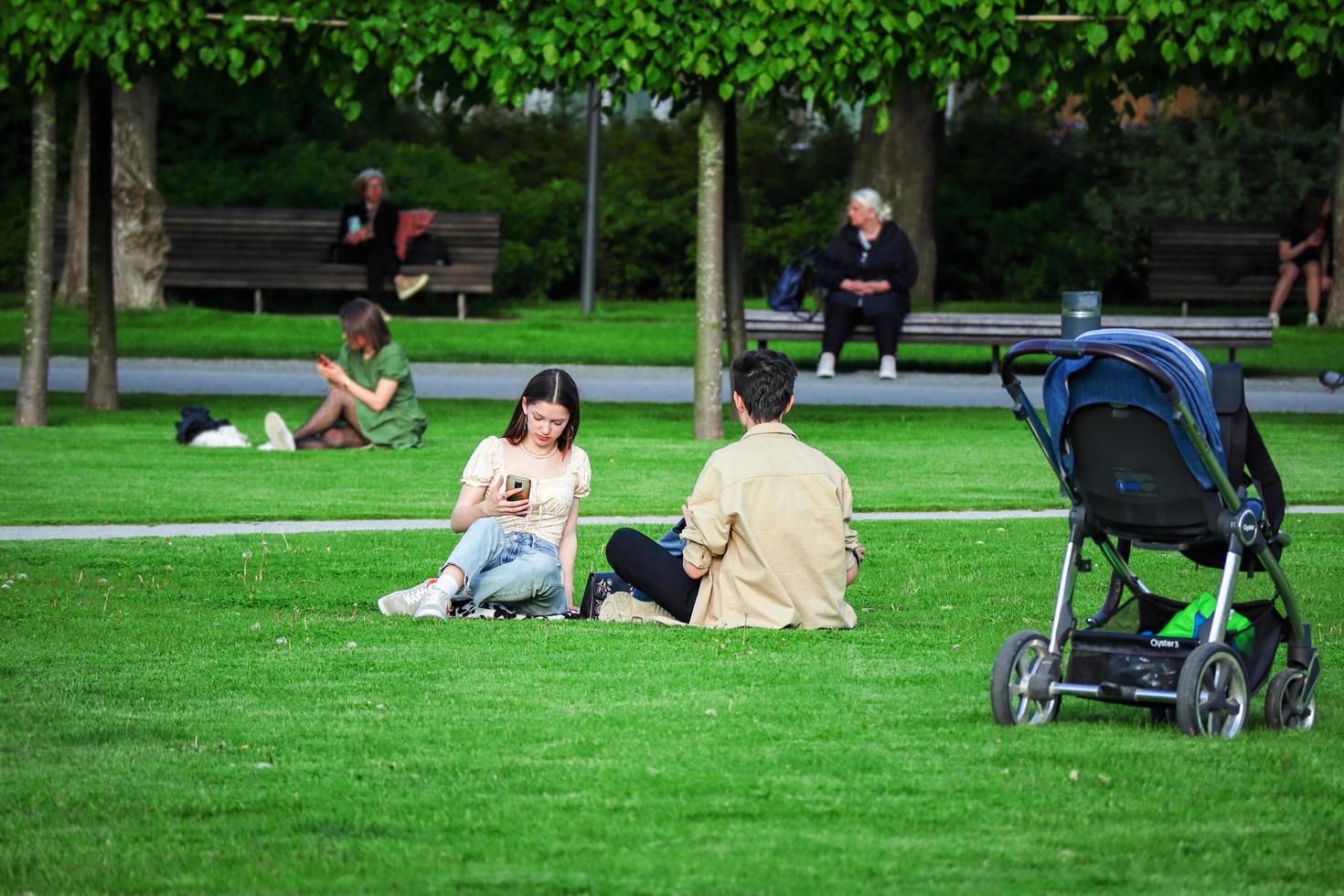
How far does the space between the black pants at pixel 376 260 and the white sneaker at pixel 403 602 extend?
18.5 meters

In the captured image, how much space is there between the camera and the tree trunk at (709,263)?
15.1 m

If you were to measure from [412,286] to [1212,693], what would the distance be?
22107mm

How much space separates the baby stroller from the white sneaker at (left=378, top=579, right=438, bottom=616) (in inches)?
114

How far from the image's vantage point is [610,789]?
17.4 ft

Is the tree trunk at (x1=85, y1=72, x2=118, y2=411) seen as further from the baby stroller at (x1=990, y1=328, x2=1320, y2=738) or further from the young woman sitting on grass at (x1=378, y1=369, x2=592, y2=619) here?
the baby stroller at (x1=990, y1=328, x2=1320, y2=738)

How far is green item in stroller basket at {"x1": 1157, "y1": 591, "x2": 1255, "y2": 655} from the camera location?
6.25 metres

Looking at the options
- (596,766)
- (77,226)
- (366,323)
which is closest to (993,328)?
(366,323)

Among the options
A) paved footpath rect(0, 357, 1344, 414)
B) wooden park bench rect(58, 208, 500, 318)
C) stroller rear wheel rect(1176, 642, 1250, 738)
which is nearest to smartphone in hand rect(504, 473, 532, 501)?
stroller rear wheel rect(1176, 642, 1250, 738)

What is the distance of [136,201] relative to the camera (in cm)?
2584

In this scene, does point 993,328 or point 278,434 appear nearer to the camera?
point 278,434

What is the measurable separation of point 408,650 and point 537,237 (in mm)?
23379

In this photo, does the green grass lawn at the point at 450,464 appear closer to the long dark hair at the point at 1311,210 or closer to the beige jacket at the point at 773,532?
the beige jacket at the point at 773,532

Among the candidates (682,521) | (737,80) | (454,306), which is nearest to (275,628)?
(682,521)

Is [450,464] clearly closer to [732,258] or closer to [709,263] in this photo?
[709,263]
